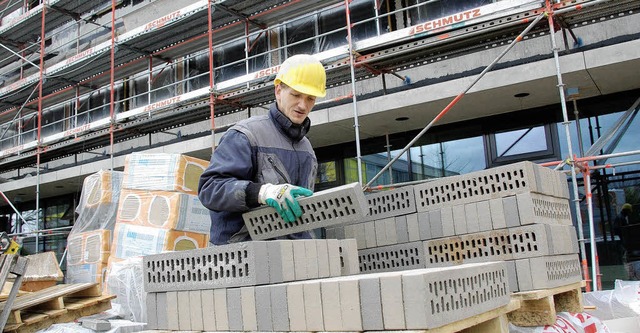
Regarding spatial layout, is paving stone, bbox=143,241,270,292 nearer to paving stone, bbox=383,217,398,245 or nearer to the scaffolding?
paving stone, bbox=383,217,398,245

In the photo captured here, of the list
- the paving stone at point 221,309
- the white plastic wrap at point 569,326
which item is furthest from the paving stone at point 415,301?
the white plastic wrap at point 569,326

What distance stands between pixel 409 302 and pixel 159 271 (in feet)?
4.41

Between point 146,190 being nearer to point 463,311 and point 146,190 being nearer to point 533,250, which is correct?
point 533,250

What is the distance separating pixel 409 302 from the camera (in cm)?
196

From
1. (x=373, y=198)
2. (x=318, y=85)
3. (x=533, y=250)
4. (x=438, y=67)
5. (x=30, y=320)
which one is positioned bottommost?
(x=30, y=320)

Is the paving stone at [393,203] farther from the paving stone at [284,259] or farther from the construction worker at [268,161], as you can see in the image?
the paving stone at [284,259]

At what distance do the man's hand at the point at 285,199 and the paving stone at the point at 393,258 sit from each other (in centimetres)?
147

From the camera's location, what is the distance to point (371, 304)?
6.71ft

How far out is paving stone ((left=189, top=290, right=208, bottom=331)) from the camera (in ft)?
8.30

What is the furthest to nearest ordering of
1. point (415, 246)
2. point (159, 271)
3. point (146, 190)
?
point (146, 190) < point (415, 246) < point (159, 271)

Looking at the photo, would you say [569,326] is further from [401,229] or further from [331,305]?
[331,305]

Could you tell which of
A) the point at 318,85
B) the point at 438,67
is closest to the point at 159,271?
the point at 318,85

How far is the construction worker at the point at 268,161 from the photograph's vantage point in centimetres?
261

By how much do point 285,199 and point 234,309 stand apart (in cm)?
52
